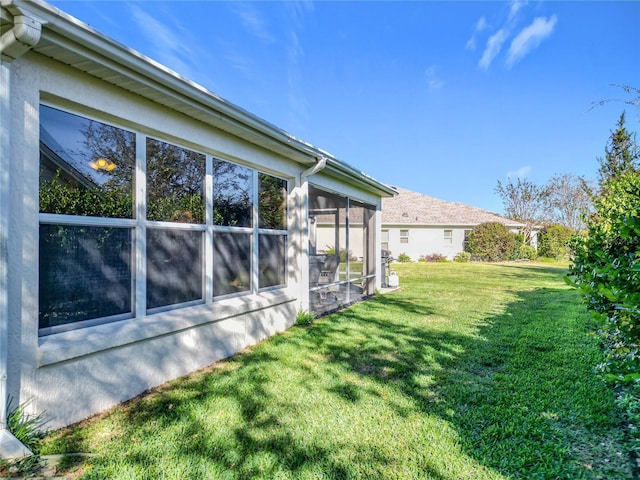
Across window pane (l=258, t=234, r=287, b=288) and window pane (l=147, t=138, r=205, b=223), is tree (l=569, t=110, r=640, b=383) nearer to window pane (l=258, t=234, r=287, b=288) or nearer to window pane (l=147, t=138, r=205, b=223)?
window pane (l=147, t=138, r=205, b=223)

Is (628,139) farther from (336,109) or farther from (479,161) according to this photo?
(336,109)

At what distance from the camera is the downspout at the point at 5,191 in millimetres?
2547

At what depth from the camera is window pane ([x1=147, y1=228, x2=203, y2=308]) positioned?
409 cm

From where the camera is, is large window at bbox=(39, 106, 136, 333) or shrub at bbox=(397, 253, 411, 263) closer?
large window at bbox=(39, 106, 136, 333)

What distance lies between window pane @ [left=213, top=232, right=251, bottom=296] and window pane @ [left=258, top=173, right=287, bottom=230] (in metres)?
0.58

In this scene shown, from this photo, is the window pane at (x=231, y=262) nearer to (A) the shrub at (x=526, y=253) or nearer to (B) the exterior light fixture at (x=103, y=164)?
(B) the exterior light fixture at (x=103, y=164)

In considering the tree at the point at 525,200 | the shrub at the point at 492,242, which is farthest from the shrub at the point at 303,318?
the tree at the point at 525,200

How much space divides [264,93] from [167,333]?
70.6ft

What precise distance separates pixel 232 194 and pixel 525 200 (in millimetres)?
33608

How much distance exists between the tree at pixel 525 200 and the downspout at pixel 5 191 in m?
35.1

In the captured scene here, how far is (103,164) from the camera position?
3.63 meters

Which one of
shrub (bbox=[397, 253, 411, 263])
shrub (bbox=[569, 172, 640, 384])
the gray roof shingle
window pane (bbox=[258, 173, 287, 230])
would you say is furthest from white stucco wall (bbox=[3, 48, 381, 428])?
the gray roof shingle

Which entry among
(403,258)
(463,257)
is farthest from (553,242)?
(403,258)

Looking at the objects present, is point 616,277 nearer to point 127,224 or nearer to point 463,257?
point 127,224
